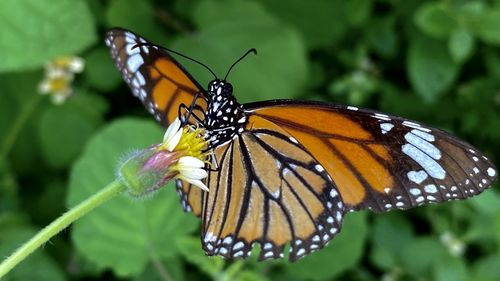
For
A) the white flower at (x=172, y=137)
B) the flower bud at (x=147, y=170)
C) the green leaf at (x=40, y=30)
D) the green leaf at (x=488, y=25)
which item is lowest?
the flower bud at (x=147, y=170)

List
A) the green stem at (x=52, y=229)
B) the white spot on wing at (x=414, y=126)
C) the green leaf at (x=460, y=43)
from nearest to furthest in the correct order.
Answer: the green stem at (x=52, y=229)
the white spot on wing at (x=414, y=126)
the green leaf at (x=460, y=43)

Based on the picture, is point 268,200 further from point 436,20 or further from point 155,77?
point 436,20

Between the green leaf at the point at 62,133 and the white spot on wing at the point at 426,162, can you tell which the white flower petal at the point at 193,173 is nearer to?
the white spot on wing at the point at 426,162

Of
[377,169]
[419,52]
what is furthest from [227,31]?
[377,169]

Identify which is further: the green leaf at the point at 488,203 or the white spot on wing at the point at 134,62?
the green leaf at the point at 488,203

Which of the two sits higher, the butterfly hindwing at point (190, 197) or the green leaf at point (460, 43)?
the green leaf at point (460, 43)

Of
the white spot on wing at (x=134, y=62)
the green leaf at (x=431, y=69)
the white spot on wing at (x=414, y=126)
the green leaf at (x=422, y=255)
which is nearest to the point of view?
the white spot on wing at (x=414, y=126)

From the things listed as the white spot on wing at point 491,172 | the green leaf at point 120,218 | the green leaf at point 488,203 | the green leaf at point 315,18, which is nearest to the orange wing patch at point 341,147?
the white spot on wing at point 491,172
